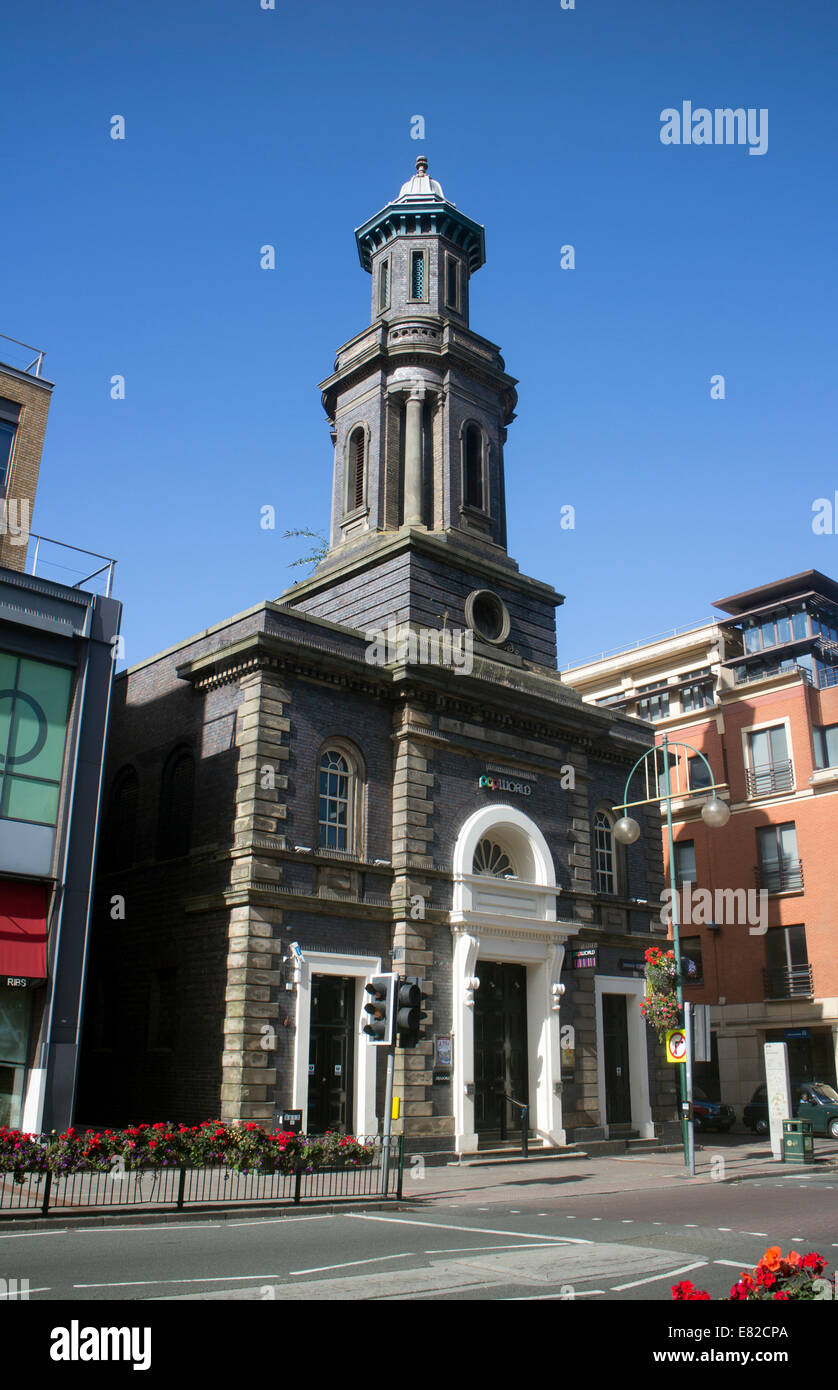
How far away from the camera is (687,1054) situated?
24062mm

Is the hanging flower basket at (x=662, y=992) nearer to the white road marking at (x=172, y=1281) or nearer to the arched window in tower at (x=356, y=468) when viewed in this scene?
the arched window in tower at (x=356, y=468)

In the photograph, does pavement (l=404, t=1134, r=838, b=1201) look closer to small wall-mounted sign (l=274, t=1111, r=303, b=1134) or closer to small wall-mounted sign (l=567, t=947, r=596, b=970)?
small wall-mounted sign (l=274, t=1111, r=303, b=1134)

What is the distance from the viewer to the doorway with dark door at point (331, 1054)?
75.3 feet

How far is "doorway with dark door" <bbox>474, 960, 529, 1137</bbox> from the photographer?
26.1m

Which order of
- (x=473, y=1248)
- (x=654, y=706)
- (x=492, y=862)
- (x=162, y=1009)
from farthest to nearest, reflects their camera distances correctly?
(x=654, y=706) → (x=492, y=862) → (x=162, y=1009) → (x=473, y=1248)

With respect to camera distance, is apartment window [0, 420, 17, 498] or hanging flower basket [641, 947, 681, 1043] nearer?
apartment window [0, 420, 17, 498]

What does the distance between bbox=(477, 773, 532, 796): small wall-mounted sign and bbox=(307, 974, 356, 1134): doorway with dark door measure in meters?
6.16

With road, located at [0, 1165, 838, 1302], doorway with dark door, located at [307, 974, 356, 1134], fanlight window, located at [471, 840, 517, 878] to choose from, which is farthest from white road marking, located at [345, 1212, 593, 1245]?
fanlight window, located at [471, 840, 517, 878]

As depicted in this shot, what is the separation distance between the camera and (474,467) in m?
33.0

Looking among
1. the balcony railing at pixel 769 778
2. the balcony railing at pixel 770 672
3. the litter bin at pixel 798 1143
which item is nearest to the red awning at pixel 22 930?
the litter bin at pixel 798 1143

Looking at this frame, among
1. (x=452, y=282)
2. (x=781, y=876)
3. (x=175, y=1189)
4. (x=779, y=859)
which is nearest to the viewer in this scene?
(x=175, y=1189)

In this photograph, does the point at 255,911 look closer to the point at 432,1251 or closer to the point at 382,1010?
the point at 382,1010

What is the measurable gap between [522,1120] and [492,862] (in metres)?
6.32

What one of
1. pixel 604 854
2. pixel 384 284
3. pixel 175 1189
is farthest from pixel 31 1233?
pixel 384 284
